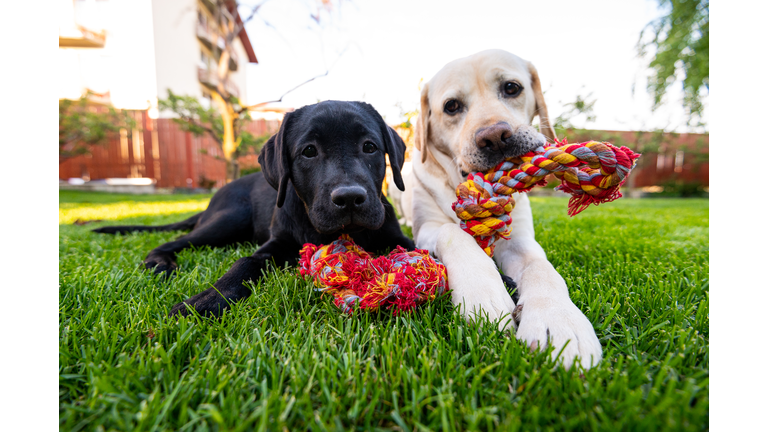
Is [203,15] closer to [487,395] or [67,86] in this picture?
[67,86]

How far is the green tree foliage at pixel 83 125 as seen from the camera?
12.1 meters

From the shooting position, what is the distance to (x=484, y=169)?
1868 mm

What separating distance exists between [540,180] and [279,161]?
1.54 meters

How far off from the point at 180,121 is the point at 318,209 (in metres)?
12.9

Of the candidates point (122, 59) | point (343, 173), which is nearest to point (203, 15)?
point (122, 59)

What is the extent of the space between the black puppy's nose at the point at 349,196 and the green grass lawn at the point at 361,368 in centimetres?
46

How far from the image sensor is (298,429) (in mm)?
816

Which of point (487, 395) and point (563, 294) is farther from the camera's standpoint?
point (563, 294)

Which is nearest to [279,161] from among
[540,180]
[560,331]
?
[540,180]

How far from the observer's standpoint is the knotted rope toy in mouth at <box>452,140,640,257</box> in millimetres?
1566

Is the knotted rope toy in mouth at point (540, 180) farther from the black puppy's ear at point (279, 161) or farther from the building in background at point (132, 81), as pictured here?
the building in background at point (132, 81)

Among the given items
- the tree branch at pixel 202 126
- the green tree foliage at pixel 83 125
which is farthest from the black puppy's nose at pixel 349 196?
the green tree foliage at pixel 83 125

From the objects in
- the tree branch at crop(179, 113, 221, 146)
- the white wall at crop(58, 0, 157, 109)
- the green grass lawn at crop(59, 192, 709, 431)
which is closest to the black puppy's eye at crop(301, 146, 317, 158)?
the green grass lawn at crop(59, 192, 709, 431)

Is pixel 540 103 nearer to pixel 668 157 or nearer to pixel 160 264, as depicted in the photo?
pixel 160 264
